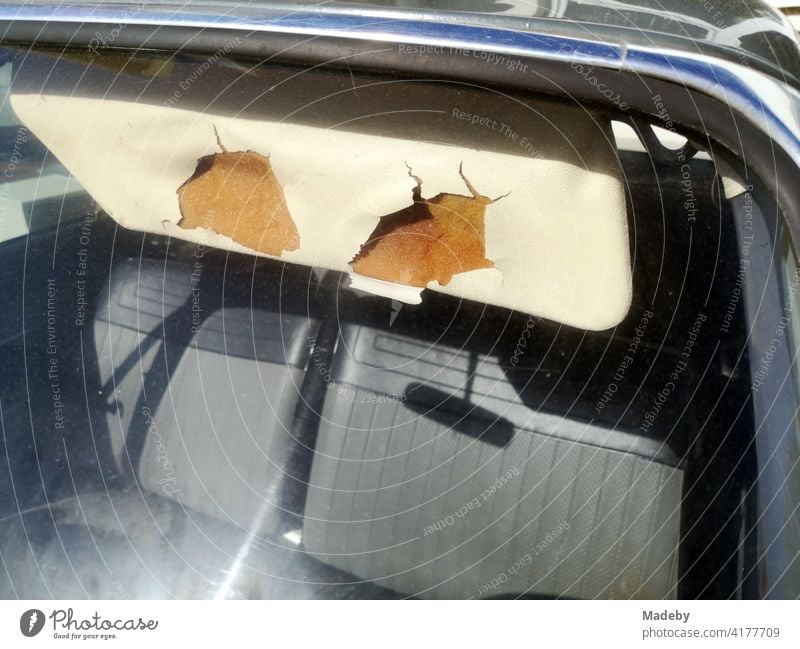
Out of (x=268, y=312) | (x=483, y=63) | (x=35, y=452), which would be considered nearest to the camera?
(x=483, y=63)

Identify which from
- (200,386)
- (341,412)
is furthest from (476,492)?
(200,386)

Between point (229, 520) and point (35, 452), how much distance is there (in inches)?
8.6

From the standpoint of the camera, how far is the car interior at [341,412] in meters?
0.71

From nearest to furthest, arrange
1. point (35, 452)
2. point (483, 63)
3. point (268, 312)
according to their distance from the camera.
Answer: point (483, 63), point (35, 452), point (268, 312)

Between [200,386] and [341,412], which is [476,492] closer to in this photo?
[341,412]

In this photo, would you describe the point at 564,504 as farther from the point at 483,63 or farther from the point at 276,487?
the point at 483,63

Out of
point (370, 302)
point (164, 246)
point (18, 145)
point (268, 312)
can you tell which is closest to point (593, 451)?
point (370, 302)

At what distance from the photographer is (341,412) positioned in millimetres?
828

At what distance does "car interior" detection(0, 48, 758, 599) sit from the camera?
713 millimetres

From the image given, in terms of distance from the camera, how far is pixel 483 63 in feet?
2.07

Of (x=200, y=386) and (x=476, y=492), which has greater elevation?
(x=200, y=386)

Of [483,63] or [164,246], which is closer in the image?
[483,63]
